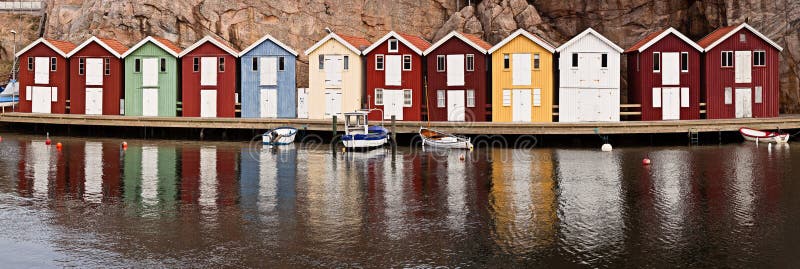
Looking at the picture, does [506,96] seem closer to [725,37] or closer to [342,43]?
[342,43]

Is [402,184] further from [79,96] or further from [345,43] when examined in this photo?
[79,96]

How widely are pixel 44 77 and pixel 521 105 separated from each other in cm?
3360

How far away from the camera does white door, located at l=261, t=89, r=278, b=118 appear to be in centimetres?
5925

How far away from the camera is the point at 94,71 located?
61.7 meters

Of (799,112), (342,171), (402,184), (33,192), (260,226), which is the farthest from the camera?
(799,112)

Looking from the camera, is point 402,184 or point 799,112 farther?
point 799,112

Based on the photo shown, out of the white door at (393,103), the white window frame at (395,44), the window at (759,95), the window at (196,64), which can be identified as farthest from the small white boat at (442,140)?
the window at (759,95)

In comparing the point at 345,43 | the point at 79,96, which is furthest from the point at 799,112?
the point at 79,96

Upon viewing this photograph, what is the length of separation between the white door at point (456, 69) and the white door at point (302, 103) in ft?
32.2

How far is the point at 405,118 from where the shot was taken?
189ft

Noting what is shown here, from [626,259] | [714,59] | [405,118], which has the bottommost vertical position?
[626,259]

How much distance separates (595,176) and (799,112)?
30.1 m

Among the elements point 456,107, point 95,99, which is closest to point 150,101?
point 95,99

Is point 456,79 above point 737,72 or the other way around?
the other way around
